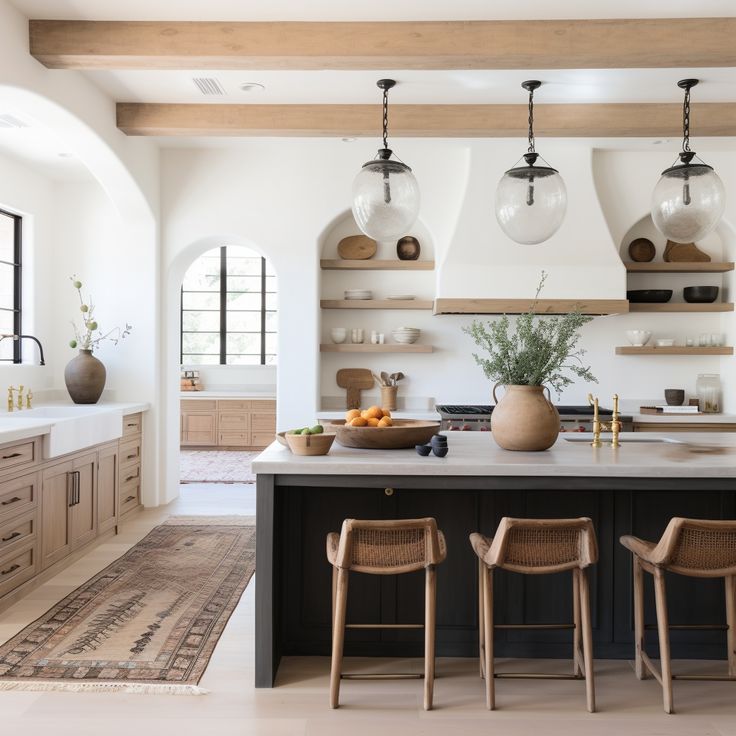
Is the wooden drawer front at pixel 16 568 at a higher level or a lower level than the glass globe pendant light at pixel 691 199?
lower

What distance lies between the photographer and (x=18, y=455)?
12.1 feet

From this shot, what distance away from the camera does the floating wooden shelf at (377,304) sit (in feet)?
19.6

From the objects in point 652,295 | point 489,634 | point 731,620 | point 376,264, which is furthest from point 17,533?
point 652,295

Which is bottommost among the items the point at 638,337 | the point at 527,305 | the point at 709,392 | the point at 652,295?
the point at 709,392

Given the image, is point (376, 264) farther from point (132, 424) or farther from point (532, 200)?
point (532, 200)

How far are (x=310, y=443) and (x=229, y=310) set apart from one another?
24.8 ft

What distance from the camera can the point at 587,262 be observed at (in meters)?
5.59

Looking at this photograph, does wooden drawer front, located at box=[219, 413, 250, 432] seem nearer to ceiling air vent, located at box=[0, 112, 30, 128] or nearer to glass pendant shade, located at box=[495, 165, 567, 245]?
ceiling air vent, located at box=[0, 112, 30, 128]

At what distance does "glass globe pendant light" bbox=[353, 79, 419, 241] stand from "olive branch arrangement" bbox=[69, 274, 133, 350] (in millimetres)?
→ 3142

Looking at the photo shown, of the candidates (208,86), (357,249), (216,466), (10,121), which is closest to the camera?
(208,86)

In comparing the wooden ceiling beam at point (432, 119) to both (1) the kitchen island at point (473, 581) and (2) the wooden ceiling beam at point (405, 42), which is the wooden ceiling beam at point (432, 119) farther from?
(1) the kitchen island at point (473, 581)

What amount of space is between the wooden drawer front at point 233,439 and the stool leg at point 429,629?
22.8 ft

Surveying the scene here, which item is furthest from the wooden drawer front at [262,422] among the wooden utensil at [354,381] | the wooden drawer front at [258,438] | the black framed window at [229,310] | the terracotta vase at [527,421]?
the terracotta vase at [527,421]

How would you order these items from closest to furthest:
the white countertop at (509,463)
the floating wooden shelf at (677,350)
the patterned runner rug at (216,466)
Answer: the white countertop at (509,463) < the floating wooden shelf at (677,350) < the patterned runner rug at (216,466)
